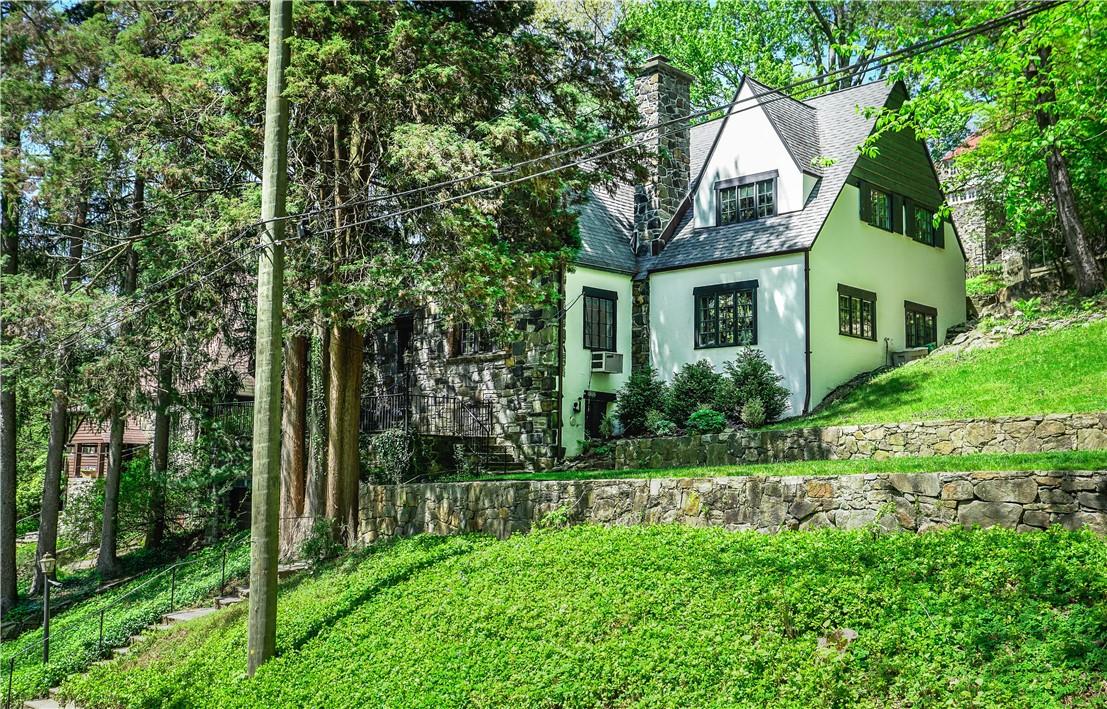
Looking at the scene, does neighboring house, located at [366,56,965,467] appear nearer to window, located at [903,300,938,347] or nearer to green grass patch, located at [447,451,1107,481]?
window, located at [903,300,938,347]

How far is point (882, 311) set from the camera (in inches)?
862

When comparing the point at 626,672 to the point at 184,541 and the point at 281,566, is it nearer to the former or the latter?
the point at 281,566

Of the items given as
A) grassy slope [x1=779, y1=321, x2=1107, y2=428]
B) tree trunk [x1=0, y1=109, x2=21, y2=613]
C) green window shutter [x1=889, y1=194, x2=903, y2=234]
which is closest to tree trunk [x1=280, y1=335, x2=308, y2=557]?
tree trunk [x1=0, y1=109, x2=21, y2=613]

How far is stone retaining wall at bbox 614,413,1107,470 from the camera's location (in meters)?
12.4

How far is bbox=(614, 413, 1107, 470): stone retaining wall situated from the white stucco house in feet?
10.5

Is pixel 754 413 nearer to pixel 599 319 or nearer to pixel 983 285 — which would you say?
pixel 599 319

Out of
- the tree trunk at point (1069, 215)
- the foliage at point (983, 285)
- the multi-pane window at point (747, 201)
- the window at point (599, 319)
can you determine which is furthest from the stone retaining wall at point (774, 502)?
the foliage at point (983, 285)

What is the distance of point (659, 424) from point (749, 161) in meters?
6.68

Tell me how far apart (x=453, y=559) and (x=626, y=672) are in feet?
15.6

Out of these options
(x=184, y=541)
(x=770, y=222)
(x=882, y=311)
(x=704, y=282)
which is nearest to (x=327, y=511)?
(x=184, y=541)

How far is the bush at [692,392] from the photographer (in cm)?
1928

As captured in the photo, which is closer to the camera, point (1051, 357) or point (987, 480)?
point (987, 480)

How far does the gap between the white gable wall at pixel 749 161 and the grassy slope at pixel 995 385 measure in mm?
4572

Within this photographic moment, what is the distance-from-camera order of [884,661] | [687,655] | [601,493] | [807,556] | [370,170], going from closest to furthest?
[884,661], [687,655], [807,556], [601,493], [370,170]
